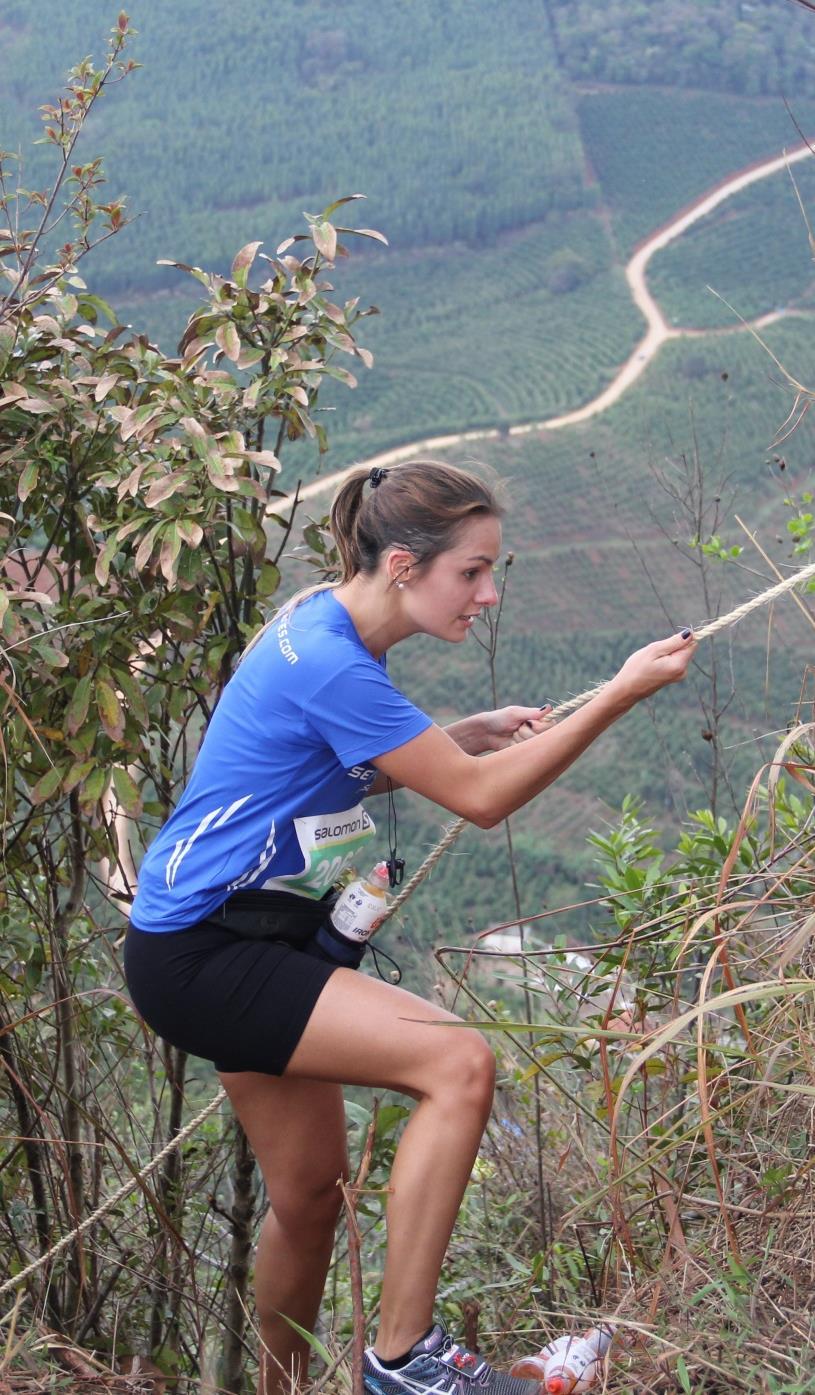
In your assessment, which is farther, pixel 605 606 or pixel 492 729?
pixel 605 606

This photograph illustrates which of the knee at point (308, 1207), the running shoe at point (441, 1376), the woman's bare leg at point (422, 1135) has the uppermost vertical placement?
the woman's bare leg at point (422, 1135)

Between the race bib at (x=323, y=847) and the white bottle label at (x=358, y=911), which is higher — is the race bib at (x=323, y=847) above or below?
above

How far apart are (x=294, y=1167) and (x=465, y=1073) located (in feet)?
1.26

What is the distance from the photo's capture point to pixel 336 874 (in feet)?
6.39

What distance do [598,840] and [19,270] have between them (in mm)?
1505

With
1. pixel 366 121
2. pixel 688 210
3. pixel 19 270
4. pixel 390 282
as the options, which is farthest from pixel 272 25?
pixel 19 270

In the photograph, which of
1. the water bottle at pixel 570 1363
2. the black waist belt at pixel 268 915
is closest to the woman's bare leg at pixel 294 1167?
the black waist belt at pixel 268 915

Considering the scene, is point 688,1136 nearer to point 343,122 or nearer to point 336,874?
point 336,874

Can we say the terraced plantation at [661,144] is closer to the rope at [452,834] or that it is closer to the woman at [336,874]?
the rope at [452,834]

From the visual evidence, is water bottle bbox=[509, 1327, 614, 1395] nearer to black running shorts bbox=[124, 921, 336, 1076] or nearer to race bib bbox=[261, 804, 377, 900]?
black running shorts bbox=[124, 921, 336, 1076]

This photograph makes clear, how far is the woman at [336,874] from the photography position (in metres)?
1.73

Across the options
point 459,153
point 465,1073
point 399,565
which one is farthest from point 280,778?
point 459,153

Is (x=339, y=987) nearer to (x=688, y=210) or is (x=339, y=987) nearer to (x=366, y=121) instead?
(x=688, y=210)

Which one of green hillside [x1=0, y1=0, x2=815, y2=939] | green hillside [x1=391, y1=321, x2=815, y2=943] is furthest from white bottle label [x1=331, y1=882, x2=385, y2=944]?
green hillside [x1=0, y1=0, x2=815, y2=939]
